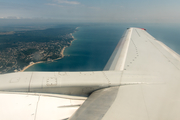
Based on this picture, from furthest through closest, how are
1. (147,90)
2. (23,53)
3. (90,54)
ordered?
(90,54)
(23,53)
(147,90)

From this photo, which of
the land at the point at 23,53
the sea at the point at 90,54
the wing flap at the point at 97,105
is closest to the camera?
→ the wing flap at the point at 97,105

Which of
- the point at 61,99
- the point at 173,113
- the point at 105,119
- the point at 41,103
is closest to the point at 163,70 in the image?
the point at 173,113

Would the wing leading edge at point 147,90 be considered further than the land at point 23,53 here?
No

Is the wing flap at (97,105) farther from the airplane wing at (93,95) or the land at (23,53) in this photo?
the land at (23,53)

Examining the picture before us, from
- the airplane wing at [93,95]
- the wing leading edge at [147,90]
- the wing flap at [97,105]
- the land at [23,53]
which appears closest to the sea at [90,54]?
the land at [23,53]

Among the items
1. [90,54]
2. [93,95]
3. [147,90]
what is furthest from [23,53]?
[147,90]

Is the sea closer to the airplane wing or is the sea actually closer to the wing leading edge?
the wing leading edge

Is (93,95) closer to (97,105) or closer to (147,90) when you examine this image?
(97,105)

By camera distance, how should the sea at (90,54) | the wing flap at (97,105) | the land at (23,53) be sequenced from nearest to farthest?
the wing flap at (97,105), the land at (23,53), the sea at (90,54)

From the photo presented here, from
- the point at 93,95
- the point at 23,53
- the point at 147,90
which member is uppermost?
the point at 147,90
